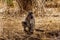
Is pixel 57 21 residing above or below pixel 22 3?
below

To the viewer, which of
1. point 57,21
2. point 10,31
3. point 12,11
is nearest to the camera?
point 10,31

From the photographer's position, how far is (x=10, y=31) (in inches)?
173

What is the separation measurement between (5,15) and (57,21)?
1.39 m

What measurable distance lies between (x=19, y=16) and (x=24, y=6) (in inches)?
11.5

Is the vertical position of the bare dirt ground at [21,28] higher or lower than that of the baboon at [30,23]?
lower

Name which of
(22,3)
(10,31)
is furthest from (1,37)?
(22,3)

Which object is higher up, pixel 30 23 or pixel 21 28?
pixel 30 23

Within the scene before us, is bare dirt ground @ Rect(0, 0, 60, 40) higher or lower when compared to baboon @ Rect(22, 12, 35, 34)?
lower

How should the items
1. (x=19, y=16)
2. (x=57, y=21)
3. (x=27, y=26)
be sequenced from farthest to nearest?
(x=19, y=16) < (x=57, y=21) < (x=27, y=26)

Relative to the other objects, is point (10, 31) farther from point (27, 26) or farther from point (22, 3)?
point (22, 3)

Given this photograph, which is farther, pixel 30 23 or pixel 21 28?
pixel 21 28

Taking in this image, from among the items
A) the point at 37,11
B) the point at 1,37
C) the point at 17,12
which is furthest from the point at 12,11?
the point at 1,37

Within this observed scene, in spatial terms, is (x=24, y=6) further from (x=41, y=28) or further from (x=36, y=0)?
(x=41, y=28)

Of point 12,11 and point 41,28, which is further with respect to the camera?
point 12,11
